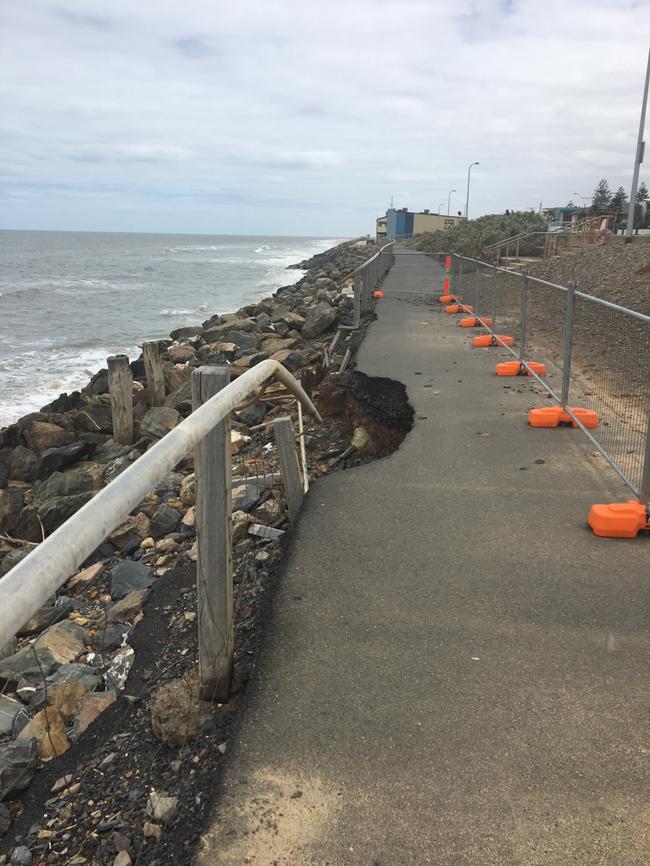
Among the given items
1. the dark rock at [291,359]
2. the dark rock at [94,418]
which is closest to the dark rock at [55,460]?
the dark rock at [94,418]

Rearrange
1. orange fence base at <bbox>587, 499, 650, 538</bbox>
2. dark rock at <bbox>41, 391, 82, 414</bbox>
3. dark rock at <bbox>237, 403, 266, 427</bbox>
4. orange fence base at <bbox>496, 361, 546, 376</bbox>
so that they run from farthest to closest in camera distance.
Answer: dark rock at <bbox>41, 391, 82, 414</bbox>, dark rock at <bbox>237, 403, 266, 427</bbox>, orange fence base at <bbox>496, 361, 546, 376</bbox>, orange fence base at <bbox>587, 499, 650, 538</bbox>

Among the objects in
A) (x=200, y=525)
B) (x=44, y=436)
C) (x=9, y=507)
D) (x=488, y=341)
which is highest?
(x=200, y=525)

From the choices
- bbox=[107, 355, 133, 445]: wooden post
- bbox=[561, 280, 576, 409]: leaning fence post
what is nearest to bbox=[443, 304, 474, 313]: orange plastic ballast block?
bbox=[107, 355, 133, 445]: wooden post

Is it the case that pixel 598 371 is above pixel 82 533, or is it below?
below

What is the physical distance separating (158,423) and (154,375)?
9.15 ft

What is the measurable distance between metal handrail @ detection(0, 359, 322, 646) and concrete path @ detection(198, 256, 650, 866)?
128 cm

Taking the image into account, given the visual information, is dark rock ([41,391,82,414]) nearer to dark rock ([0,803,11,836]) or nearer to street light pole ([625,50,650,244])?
dark rock ([0,803,11,836])

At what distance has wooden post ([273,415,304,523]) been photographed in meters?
4.72

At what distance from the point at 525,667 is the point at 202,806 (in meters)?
1.53

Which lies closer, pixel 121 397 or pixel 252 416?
pixel 252 416

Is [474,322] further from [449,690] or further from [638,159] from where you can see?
[638,159]

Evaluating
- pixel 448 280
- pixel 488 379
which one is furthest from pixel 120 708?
pixel 448 280

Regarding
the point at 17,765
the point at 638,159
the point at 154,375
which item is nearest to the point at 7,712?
the point at 17,765

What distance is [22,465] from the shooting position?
35.6ft
